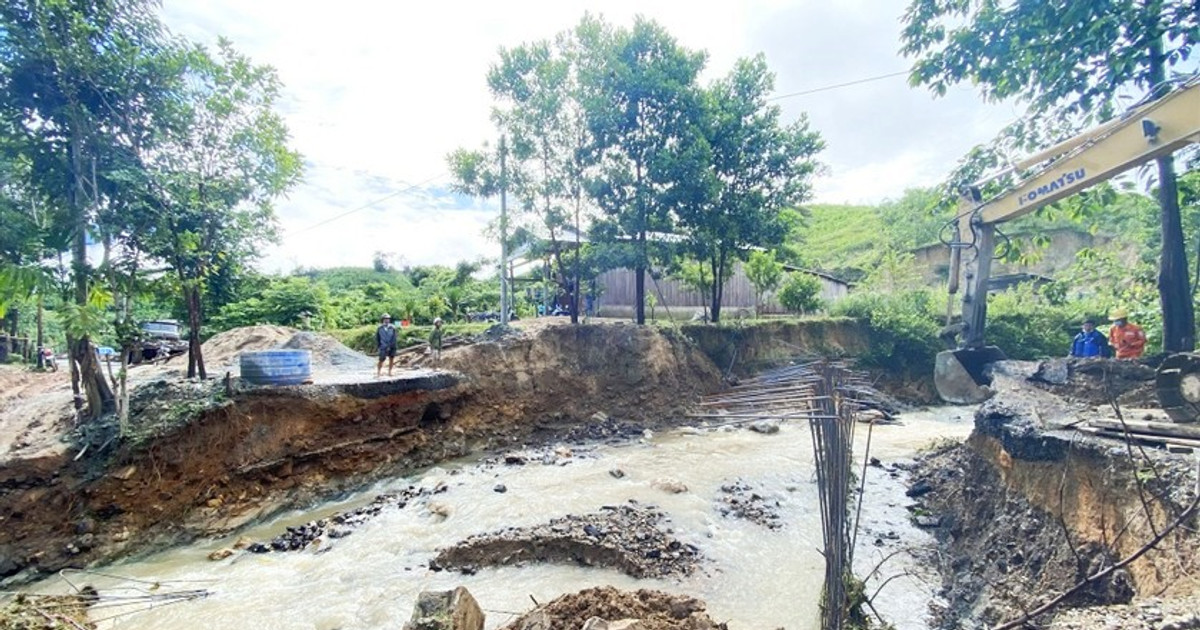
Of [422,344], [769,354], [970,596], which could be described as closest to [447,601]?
[970,596]

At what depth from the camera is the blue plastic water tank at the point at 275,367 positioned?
31.2ft

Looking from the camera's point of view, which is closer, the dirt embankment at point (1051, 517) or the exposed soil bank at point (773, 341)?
the dirt embankment at point (1051, 517)

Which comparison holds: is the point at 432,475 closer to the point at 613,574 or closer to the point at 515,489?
the point at 515,489

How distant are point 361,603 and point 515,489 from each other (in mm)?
3707

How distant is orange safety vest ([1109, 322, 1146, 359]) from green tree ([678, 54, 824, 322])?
362 inches

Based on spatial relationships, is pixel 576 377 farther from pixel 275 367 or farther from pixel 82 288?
pixel 82 288

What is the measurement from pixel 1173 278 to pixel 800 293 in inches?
524

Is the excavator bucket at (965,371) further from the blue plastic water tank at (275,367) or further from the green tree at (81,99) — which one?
the green tree at (81,99)

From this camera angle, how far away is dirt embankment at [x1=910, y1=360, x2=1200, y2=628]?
4.00 metres

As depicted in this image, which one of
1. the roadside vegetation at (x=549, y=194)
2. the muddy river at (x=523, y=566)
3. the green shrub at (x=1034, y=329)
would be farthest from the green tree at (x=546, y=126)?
the green shrub at (x=1034, y=329)

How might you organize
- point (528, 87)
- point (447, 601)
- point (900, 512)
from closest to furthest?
1. point (447, 601)
2. point (900, 512)
3. point (528, 87)

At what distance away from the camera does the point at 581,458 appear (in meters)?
11.6

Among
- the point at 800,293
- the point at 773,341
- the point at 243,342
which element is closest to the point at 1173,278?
the point at 773,341

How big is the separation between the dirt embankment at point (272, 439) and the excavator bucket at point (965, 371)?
25.3ft
